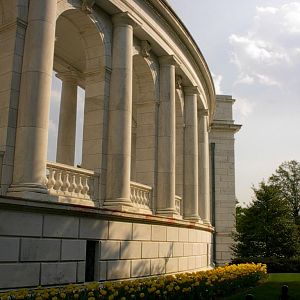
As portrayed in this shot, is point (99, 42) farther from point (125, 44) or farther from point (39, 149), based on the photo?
point (39, 149)

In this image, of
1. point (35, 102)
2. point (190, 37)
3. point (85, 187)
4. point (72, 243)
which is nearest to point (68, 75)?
point (190, 37)

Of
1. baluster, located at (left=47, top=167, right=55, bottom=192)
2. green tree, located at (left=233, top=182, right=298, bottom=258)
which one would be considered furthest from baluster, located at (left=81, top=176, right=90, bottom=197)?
green tree, located at (left=233, top=182, right=298, bottom=258)

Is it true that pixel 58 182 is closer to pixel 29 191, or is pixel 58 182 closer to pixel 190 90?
pixel 29 191

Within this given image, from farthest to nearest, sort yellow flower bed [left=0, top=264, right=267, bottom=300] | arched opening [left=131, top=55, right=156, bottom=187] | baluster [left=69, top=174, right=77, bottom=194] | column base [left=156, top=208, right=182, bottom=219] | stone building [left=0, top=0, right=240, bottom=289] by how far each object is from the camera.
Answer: arched opening [left=131, top=55, right=156, bottom=187], column base [left=156, top=208, right=182, bottom=219], baluster [left=69, top=174, right=77, bottom=194], stone building [left=0, top=0, right=240, bottom=289], yellow flower bed [left=0, top=264, right=267, bottom=300]

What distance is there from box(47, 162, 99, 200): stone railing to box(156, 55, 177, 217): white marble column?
7339 millimetres

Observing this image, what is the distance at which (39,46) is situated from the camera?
20078 millimetres

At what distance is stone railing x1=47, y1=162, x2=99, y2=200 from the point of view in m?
21.0

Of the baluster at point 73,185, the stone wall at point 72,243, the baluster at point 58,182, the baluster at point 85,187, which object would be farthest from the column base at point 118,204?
Result: the baluster at point 58,182

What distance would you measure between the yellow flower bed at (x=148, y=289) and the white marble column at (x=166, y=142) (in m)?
6.50

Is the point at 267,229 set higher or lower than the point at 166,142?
lower

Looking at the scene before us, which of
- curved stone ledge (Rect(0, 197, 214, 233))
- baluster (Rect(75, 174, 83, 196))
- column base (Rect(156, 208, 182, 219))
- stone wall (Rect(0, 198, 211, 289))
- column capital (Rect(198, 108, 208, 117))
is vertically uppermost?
column capital (Rect(198, 108, 208, 117))

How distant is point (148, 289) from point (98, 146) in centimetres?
1040

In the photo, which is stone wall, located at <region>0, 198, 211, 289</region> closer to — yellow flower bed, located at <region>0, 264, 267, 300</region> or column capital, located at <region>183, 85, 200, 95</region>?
yellow flower bed, located at <region>0, 264, 267, 300</region>

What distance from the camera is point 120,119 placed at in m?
25.4
